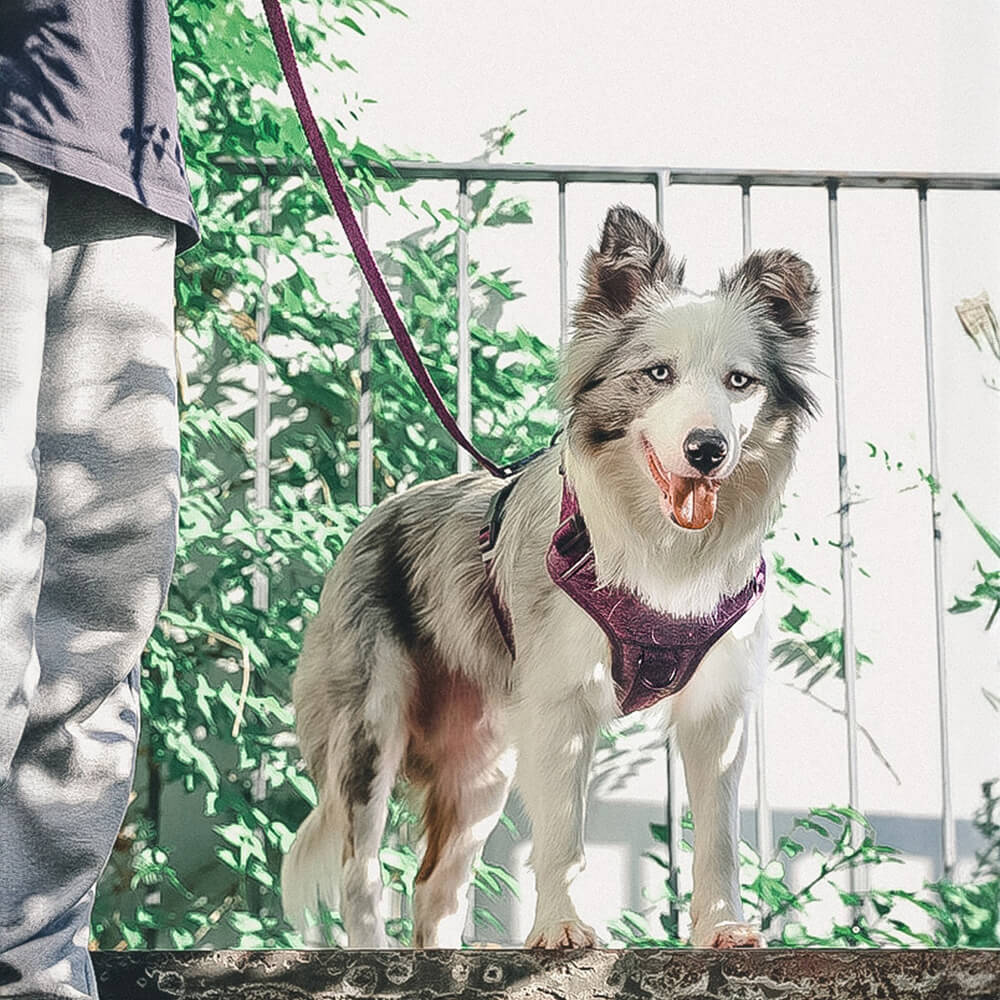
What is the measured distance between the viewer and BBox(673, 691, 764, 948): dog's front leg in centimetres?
186

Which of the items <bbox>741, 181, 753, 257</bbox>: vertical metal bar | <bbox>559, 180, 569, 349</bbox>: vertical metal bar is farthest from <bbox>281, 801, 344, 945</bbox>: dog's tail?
<bbox>741, 181, 753, 257</bbox>: vertical metal bar

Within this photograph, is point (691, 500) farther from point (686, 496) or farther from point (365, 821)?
point (365, 821)

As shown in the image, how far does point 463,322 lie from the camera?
2785 millimetres

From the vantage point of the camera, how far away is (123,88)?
52.9 inches

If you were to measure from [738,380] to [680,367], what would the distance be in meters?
0.08

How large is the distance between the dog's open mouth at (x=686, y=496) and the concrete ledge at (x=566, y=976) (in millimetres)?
603

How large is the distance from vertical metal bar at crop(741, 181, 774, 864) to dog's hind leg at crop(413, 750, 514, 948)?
0.62m

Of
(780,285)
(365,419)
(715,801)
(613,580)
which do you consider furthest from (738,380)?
(365,419)

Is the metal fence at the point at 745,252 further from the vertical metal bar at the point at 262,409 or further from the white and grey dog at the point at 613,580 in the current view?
the white and grey dog at the point at 613,580

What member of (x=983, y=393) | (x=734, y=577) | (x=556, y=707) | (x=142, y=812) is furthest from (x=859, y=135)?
(x=142, y=812)

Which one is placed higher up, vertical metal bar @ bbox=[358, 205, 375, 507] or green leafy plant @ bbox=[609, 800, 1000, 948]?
vertical metal bar @ bbox=[358, 205, 375, 507]

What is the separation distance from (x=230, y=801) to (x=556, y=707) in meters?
1.07

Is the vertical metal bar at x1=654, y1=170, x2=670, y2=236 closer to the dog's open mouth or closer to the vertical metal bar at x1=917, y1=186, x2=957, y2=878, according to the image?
the vertical metal bar at x1=917, y1=186, x2=957, y2=878

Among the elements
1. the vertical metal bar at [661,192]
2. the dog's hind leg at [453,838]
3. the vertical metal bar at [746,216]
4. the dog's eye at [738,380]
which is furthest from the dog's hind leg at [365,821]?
the vertical metal bar at [746,216]
